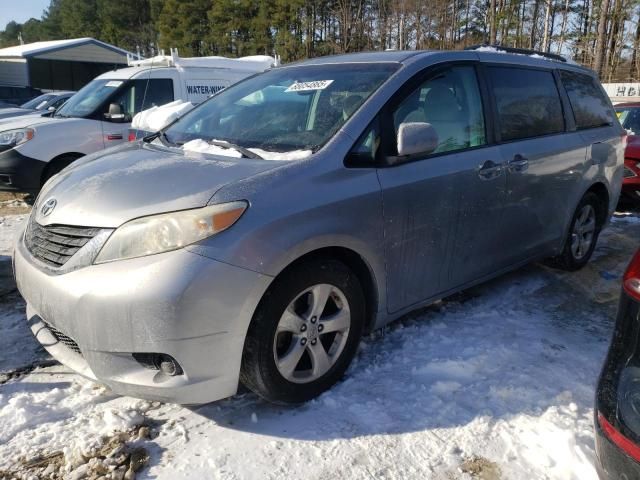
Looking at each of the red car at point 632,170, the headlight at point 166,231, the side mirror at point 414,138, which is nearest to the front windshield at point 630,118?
the red car at point 632,170

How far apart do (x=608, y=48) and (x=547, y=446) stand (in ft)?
105

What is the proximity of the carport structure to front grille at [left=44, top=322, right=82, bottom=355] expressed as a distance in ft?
104

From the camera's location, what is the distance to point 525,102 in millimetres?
3885

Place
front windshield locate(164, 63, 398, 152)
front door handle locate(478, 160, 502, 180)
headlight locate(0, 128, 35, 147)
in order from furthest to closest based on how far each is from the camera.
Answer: headlight locate(0, 128, 35, 147)
front door handle locate(478, 160, 502, 180)
front windshield locate(164, 63, 398, 152)

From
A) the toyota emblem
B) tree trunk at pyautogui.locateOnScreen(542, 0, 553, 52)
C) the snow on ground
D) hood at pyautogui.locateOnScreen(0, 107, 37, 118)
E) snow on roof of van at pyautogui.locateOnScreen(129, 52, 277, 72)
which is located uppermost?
tree trunk at pyautogui.locateOnScreen(542, 0, 553, 52)

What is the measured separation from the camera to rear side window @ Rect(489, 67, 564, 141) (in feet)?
12.0

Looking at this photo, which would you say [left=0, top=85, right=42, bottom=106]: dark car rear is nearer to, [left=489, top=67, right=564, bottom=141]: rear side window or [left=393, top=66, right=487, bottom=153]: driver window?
[left=489, top=67, right=564, bottom=141]: rear side window

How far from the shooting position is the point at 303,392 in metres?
2.66

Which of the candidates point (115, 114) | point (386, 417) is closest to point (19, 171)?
point (115, 114)

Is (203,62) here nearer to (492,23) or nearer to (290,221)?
(290,221)

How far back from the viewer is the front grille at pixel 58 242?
2361 mm

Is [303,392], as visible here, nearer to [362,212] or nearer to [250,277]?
[250,277]

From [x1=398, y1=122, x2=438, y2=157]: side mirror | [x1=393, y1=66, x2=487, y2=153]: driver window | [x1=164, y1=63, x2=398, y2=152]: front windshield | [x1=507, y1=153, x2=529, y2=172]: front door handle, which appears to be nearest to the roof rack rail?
[x1=393, y1=66, x2=487, y2=153]: driver window

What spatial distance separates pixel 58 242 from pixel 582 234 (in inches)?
167
